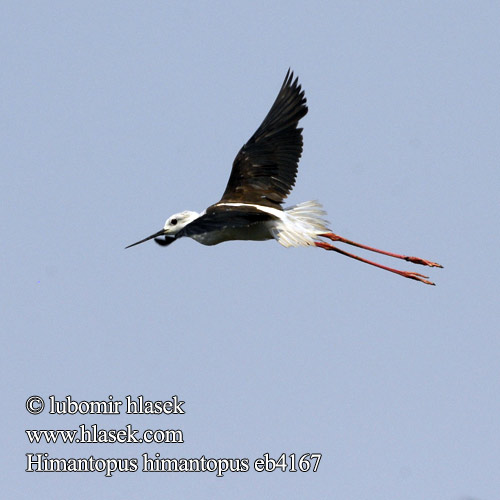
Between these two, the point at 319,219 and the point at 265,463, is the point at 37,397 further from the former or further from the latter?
the point at 319,219

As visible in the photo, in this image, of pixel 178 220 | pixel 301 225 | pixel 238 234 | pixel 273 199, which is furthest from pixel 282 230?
pixel 178 220

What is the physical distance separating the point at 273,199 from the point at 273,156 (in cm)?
65

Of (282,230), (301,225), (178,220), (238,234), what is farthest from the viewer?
(178,220)

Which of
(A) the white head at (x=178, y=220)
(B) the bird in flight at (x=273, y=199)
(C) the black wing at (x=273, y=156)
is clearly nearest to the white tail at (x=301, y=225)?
(B) the bird in flight at (x=273, y=199)

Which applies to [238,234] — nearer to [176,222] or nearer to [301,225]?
[301,225]

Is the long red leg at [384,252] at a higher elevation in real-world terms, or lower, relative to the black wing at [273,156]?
lower

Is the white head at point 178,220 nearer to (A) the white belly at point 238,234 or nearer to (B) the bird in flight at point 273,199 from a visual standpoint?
(B) the bird in flight at point 273,199

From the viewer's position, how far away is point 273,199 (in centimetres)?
1134

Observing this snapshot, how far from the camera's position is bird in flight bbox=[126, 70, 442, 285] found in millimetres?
10359

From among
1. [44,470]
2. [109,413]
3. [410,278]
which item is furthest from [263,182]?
[44,470]

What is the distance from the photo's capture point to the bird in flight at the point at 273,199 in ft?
34.0

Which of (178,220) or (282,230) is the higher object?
(178,220)

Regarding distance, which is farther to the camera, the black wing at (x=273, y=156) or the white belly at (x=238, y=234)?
the black wing at (x=273, y=156)

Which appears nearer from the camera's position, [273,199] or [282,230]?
[282,230]
